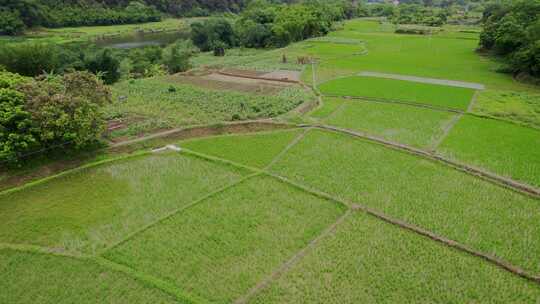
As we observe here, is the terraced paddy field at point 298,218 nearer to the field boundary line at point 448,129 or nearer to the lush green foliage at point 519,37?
the field boundary line at point 448,129

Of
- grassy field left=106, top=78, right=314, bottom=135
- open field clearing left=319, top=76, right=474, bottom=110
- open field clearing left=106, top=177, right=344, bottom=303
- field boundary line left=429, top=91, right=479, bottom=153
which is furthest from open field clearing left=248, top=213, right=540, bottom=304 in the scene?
open field clearing left=319, top=76, right=474, bottom=110

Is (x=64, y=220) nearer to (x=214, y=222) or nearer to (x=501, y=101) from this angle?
(x=214, y=222)

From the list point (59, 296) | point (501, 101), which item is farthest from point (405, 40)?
point (59, 296)

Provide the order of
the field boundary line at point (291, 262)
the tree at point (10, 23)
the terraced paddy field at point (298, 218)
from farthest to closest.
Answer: the tree at point (10, 23)
the terraced paddy field at point (298, 218)
the field boundary line at point (291, 262)

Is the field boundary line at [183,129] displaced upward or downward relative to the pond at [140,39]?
downward

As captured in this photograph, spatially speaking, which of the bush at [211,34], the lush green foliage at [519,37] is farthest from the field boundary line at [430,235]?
the bush at [211,34]

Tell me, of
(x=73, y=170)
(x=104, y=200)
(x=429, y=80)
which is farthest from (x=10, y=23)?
(x=429, y=80)
